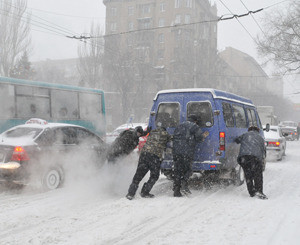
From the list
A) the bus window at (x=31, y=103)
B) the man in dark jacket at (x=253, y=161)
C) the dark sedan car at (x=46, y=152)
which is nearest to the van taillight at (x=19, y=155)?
the dark sedan car at (x=46, y=152)

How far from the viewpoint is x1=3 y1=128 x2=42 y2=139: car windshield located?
713 centimetres

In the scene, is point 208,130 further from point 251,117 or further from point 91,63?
point 91,63

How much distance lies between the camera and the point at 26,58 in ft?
104

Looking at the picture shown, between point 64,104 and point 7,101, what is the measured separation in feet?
8.56

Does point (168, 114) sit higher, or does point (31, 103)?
point (31, 103)

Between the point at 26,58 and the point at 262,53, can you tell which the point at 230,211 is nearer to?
the point at 262,53

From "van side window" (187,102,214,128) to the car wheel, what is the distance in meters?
3.23

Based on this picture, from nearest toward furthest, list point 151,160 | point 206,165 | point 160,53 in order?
point 151,160 → point 206,165 → point 160,53

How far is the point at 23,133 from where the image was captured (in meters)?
7.26

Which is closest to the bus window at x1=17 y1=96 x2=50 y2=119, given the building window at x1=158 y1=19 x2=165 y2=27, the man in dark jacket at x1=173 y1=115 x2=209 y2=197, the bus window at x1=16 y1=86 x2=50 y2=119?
the bus window at x1=16 y1=86 x2=50 y2=119

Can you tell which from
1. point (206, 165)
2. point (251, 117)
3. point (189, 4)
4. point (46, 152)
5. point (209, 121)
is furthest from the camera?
point (189, 4)

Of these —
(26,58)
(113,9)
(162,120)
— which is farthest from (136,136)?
(113,9)

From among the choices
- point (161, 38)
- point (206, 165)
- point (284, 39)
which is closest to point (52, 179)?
point (206, 165)

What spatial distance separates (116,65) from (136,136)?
30136 millimetres
